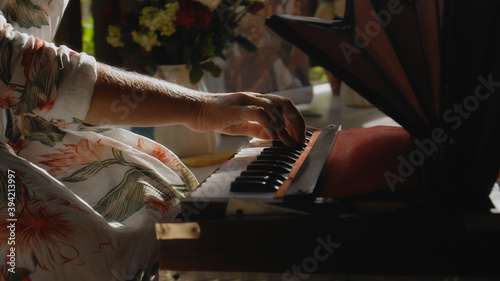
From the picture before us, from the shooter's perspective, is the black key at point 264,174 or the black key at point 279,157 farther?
the black key at point 279,157

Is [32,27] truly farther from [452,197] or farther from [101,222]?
[452,197]

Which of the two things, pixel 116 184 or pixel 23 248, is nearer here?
pixel 23 248

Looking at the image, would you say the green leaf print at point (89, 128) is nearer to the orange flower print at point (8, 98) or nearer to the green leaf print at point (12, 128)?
the green leaf print at point (12, 128)

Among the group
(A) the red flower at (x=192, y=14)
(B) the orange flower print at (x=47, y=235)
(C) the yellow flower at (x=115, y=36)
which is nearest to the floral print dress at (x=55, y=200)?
(B) the orange flower print at (x=47, y=235)

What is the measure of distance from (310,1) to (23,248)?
12.2 ft

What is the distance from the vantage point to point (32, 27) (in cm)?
122

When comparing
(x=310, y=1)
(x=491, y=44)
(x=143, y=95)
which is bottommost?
(x=310, y=1)

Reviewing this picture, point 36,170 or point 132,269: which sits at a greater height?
point 36,170

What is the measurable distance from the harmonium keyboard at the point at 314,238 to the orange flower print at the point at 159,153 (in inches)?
18.3

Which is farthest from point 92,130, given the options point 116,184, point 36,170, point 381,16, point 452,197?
point 452,197

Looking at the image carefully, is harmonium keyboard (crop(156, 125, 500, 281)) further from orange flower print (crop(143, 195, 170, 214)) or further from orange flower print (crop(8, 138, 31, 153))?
orange flower print (crop(8, 138, 31, 153))

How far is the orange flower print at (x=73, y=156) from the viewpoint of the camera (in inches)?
50.0

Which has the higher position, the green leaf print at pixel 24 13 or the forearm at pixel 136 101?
the green leaf print at pixel 24 13

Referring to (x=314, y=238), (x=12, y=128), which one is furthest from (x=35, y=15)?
(x=314, y=238)
